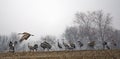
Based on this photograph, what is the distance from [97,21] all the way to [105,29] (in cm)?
299

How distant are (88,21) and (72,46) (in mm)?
32752

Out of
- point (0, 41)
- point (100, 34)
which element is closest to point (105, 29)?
point (100, 34)

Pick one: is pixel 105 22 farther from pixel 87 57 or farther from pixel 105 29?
pixel 87 57

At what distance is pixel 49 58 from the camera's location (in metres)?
9.20

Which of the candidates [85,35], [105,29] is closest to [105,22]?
[105,29]

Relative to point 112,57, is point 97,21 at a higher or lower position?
higher

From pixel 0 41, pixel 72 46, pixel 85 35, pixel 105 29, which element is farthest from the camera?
pixel 0 41

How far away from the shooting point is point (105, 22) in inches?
1889

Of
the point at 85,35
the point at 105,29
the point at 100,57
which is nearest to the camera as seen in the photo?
the point at 100,57

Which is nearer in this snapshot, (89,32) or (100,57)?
(100,57)

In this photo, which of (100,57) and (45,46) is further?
(45,46)

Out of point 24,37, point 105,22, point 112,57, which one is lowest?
point 112,57

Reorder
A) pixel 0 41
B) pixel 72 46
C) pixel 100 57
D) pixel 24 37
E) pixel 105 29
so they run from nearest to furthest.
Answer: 1. pixel 100 57
2. pixel 24 37
3. pixel 72 46
4. pixel 105 29
5. pixel 0 41

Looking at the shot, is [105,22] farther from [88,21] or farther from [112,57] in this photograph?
[112,57]
